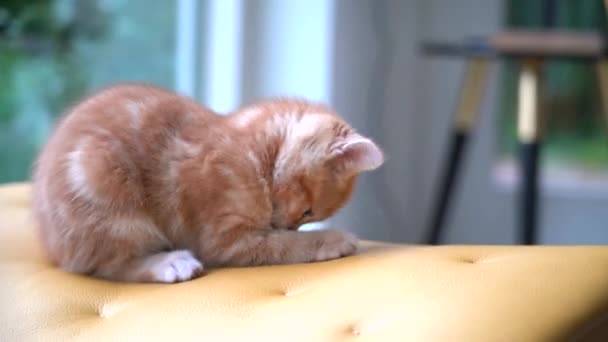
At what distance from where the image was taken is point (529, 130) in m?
1.98

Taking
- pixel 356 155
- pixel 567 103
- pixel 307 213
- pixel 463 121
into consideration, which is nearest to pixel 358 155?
pixel 356 155

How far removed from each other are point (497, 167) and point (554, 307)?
2.09 metres

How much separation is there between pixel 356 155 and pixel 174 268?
33 centimetres

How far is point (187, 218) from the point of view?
124cm

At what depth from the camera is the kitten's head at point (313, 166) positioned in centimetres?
126

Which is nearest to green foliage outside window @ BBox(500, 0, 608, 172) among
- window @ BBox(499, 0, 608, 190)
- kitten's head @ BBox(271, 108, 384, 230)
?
window @ BBox(499, 0, 608, 190)

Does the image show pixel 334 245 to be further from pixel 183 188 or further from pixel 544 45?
pixel 544 45

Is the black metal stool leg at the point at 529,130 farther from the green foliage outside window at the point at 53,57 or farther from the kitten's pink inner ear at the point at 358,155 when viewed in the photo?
the green foliage outside window at the point at 53,57

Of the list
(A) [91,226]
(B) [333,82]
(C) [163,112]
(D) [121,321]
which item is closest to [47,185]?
(A) [91,226]

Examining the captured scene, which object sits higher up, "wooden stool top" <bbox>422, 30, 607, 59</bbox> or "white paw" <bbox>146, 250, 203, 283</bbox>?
"wooden stool top" <bbox>422, 30, 607, 59</bbox>

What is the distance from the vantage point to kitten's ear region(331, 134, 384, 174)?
4.06ft

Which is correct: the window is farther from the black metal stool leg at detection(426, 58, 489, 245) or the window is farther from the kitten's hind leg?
the kitten's hind leg

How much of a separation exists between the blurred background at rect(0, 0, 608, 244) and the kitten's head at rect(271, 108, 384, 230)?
1.03 metres

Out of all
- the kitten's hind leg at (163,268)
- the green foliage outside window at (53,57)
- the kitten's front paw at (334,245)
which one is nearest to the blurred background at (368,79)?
the green foliage outside window at (53,57)
